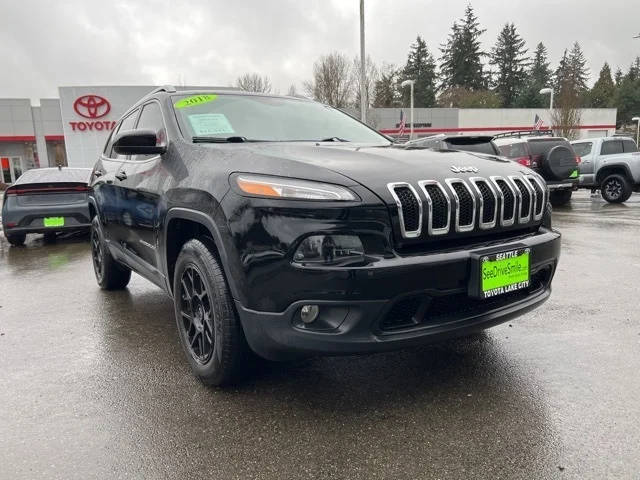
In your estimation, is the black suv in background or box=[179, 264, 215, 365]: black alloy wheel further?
the black suv in background

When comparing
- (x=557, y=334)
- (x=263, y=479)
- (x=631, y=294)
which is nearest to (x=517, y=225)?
(x=557, y=334)

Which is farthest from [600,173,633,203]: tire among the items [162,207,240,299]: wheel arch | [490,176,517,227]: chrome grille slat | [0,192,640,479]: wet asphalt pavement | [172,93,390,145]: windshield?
[162,207,240,299]: wheel arch

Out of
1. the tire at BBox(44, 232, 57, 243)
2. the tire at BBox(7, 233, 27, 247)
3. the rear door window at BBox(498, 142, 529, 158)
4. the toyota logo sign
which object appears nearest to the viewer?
the tire at BBox(7, 233, 27, 247)

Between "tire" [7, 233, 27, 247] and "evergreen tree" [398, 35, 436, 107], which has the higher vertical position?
"evergreen tree" [398, 35, 436, 107]

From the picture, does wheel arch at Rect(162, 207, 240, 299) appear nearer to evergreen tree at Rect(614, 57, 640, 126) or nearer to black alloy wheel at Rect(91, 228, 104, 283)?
black alloy wheel at Rect(91, 228, 104, 283)

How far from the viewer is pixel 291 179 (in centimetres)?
230

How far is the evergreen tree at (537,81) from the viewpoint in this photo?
6051 centimetres

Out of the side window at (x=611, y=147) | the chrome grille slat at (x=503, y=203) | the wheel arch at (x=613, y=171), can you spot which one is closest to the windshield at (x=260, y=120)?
the chrome grille slat at (x=503, y=203)

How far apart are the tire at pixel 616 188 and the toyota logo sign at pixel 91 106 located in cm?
2269

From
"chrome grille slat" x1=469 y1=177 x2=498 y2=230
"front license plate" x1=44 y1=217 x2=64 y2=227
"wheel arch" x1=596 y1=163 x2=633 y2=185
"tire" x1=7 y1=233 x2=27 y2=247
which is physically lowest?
"tire" x1=7 y1=233 x2=27 y2=247

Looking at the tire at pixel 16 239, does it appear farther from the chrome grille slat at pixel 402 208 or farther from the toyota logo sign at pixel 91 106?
the toyota logo sign at pixel 91 106

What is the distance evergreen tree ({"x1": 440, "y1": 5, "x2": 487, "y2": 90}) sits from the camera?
6706 centimetres

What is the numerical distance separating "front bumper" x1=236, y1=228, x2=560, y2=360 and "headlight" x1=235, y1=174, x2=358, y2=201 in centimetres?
33

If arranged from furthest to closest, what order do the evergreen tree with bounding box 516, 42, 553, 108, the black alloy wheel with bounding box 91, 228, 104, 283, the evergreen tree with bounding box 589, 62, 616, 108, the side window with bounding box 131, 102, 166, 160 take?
the evergreen tree with bounding box 589, 62, 616, 108 → the evergreen tree with bounding box 516, 42, 553, 108 → the black alloy wheel with bounding box 91, 228, 104, 283 → the side window with bounding box 131, 102, 166, 160
